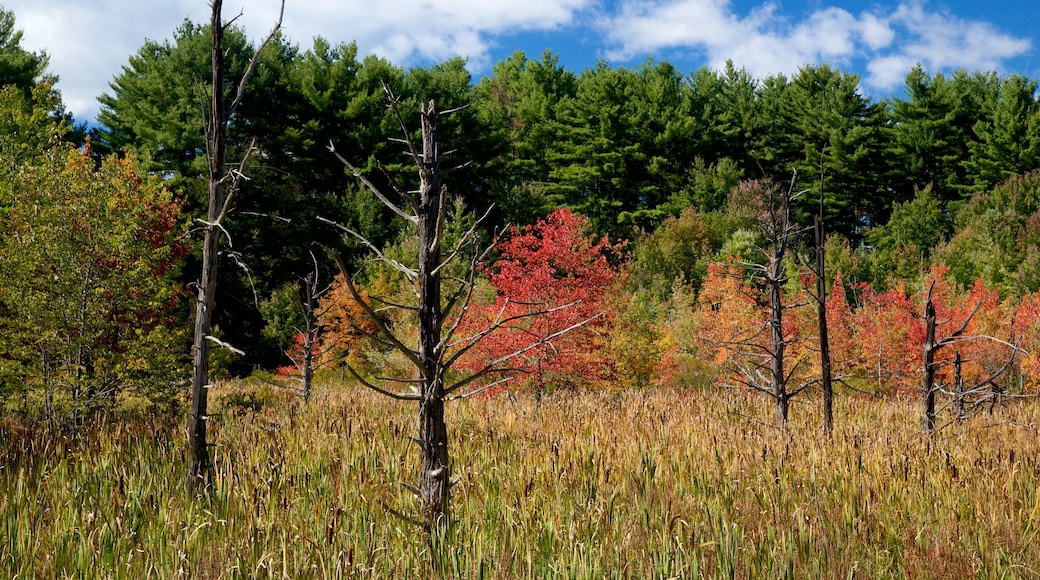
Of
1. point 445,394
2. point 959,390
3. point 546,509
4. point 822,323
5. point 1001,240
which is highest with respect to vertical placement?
point 1001,240

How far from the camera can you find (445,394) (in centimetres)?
368

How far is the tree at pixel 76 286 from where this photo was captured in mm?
9805

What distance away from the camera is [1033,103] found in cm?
4091

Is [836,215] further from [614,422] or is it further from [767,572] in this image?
[767,572]

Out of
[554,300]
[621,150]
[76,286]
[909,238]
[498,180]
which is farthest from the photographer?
[621,150]

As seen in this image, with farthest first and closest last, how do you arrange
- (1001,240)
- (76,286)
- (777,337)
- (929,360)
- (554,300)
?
(1001,240)
(554,300)
(76,286)
(777,337)
(929,360)

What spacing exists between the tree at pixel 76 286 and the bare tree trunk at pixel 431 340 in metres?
7.81

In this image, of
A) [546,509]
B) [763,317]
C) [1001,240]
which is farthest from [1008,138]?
[546,509]

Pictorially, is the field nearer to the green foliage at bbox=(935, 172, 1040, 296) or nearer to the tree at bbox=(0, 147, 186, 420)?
the tree at bbox=(0, 147, 186, 420)

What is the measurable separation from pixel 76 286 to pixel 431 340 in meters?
8.65

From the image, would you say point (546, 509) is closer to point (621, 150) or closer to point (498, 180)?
point (498, 180)

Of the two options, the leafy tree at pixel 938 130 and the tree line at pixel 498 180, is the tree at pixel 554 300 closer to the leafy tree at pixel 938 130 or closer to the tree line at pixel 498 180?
the tree line at pixel 498 180

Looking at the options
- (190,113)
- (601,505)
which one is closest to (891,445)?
(601,505)

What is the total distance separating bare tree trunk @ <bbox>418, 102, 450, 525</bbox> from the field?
0.27 metres
